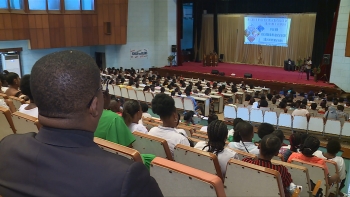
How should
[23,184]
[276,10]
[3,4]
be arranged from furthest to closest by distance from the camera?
1. [276,10]
2. [3,4]
3. [23,184]

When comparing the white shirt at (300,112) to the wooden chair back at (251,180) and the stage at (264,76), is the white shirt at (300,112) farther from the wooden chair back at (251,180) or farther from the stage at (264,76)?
the wooden chair back at (251,180)

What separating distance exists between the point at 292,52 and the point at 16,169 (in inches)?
739

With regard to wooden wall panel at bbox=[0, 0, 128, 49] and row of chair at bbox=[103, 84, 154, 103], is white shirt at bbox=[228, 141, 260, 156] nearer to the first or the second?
row of chair at bbox=[103, 84, 154, 103]

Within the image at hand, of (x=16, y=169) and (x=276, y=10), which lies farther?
(x=276, y=10)

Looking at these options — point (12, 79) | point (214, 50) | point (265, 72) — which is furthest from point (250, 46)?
point (12, 79)

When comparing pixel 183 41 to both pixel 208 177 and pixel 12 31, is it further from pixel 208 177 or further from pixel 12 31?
pixel 208 177

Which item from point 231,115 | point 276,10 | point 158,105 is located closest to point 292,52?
point 276,10

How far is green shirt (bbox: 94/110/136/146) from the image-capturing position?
236cm

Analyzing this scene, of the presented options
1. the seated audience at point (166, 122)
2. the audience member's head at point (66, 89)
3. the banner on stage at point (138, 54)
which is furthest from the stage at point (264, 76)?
the audience member's head at point (66, 89)

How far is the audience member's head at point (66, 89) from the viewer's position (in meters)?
0.89

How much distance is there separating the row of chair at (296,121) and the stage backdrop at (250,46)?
11224mm

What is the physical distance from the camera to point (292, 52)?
18.0 meters

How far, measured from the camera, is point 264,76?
15008 millimetres

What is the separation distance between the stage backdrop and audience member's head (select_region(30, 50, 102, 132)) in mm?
18073
